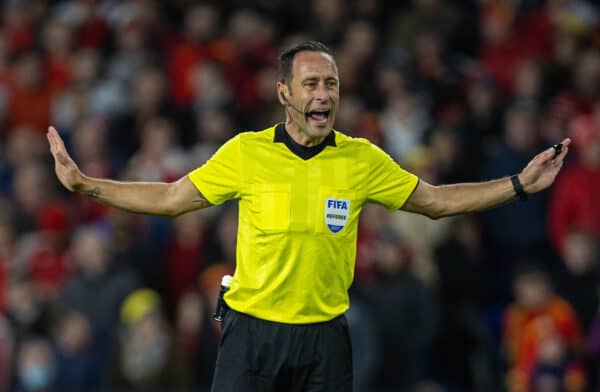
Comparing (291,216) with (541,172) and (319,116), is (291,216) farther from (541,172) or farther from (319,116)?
(541,172)

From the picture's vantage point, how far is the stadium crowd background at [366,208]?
35.2 feet

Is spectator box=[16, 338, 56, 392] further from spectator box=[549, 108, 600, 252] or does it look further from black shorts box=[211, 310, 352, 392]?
black shorts box=[211, 310, 352, 392]

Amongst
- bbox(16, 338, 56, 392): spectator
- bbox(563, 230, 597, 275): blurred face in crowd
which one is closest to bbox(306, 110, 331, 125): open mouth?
bbox(563, 230, 597, 275): blurred face in crowd

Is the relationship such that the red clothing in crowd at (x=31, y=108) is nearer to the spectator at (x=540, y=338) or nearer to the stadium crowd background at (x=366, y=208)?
the stadium crowd background at (x=366, y=208)

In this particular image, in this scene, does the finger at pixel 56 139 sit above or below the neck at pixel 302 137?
below

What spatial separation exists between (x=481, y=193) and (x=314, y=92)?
0.92 m

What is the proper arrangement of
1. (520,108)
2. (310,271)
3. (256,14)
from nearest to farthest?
1. (310,271)
2. (520,108)
3. (256,14)

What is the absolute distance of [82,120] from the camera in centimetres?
1292

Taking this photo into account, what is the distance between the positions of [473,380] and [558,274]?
1.06 meters

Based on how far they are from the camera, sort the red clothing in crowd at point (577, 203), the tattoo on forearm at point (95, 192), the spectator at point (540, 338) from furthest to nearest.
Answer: the red clothing in crowd at point (577, 203)
the spectator at point (540, 338)
the tattoo on forearm at point (95, 192)

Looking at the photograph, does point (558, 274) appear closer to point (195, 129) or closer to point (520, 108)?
point (520, 108)

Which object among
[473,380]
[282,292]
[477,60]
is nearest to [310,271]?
[282,292]

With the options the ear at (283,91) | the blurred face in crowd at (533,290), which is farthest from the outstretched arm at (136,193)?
the blurred face in crowd at (533,290)

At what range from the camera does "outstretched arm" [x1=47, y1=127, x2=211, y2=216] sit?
5.93m
